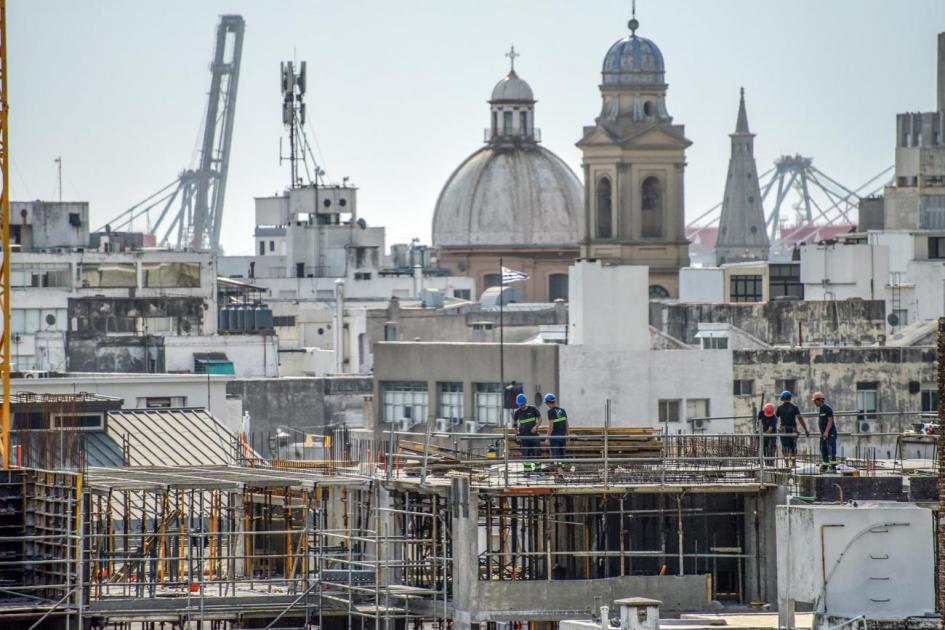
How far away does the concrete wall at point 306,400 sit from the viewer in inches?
3757

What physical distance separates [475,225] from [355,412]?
277 ft

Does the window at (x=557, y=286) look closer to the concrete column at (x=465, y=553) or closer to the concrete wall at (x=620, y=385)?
the concrete wall at (x=620, y=385)

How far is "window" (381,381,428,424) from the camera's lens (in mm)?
78125

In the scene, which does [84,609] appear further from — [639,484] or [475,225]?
[475,225]

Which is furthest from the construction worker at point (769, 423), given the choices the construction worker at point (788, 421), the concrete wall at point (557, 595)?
the concrete wall at point (557, 595)

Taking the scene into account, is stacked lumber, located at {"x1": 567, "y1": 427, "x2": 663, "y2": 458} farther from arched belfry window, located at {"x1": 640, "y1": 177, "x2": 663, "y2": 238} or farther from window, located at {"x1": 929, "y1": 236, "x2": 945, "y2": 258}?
arched belfry window, located at {"x1": 640, "y1": 177, "x2": 663, "y2": 238}

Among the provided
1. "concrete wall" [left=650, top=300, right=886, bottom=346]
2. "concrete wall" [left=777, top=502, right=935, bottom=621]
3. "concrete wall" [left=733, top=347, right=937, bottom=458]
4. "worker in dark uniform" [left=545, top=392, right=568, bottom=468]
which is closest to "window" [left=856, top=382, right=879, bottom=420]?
"concrete wall" [left=733, top=347, right=937, bottom=458]

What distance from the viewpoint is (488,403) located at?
75.8 metres

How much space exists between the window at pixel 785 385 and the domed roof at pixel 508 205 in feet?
323

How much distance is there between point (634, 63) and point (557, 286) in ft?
73.0

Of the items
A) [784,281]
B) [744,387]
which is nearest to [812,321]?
[744,387]

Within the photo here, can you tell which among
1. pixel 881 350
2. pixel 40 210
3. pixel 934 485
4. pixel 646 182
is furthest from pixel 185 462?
pixel 646 182

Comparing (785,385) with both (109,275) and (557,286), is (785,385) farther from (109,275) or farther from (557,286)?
(557,286)

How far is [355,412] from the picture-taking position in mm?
97375
